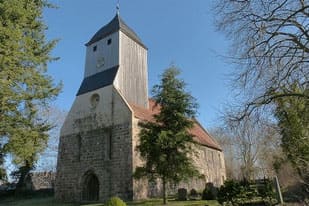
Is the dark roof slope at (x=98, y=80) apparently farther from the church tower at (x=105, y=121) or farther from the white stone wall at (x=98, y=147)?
the white stone wall at (x=98, y=147)

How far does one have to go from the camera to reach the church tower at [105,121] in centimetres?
1958

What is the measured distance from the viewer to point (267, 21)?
8.63 metres

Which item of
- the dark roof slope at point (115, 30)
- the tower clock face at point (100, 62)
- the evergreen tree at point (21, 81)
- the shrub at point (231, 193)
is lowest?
the shrub at point (231, 193)

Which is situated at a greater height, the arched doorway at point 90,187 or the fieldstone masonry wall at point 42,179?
the fieldstone masonry wall at point 42,179

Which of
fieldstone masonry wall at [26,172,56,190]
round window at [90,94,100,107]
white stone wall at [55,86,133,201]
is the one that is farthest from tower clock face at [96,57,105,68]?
fieldstone masonry wall at [26,172,56,190]

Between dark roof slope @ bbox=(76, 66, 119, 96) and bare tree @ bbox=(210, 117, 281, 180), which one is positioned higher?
dark roof slope @ bbox=(76, 66, 119, 96)

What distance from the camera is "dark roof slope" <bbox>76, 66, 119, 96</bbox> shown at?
22.3 meters

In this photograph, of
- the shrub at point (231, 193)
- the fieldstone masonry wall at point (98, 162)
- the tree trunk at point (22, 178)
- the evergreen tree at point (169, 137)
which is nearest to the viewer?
the shrub at point (231, 193)

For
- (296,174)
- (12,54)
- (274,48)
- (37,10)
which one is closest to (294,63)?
(274,48)

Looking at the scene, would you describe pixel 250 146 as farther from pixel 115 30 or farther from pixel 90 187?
pixel 115 30

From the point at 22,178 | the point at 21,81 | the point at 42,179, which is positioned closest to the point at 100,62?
the point at 21,81

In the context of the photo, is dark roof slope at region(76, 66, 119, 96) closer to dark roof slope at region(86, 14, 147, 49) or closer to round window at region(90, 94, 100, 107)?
round window at region(90, 94, 100, 107)

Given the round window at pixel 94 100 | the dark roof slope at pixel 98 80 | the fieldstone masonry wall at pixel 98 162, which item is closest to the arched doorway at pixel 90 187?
the fieldstone masonry wall at pixel 98 162

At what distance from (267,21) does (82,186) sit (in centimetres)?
1786
